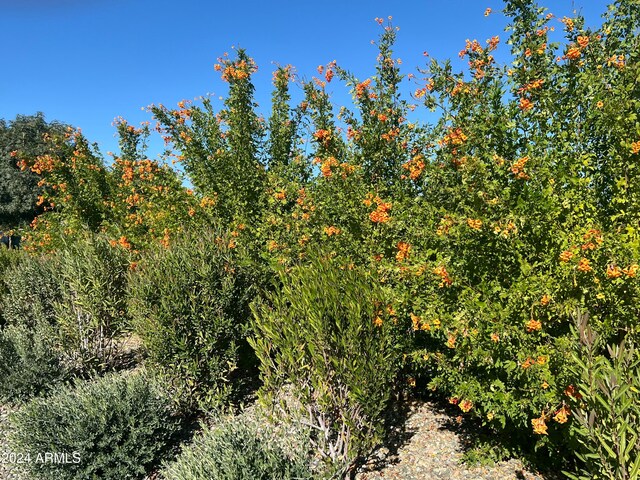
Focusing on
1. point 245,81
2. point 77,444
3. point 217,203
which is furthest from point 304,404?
point 245,81

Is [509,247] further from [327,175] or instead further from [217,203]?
[217,203]

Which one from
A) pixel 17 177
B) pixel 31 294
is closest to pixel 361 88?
pixel 31 294

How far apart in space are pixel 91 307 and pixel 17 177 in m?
24.5

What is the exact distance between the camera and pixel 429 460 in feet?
10.8

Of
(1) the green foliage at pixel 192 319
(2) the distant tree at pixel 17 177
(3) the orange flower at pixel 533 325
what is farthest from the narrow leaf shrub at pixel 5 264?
(2) the distant tree at pixel 17 177

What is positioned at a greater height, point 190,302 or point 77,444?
point 190,302

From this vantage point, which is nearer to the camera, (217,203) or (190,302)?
(190,302)

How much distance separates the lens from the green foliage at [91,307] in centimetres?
507

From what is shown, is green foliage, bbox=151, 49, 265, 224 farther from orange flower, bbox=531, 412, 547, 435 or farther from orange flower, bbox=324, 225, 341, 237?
orange flower, bbox=531, 412, 547, 435

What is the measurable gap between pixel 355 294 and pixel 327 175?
1652 mm

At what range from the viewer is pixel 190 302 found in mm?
4074

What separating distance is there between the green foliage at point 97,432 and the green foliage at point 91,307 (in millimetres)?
1746

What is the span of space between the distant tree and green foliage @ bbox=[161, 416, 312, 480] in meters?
26.0

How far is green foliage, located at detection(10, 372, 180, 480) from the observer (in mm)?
3049
